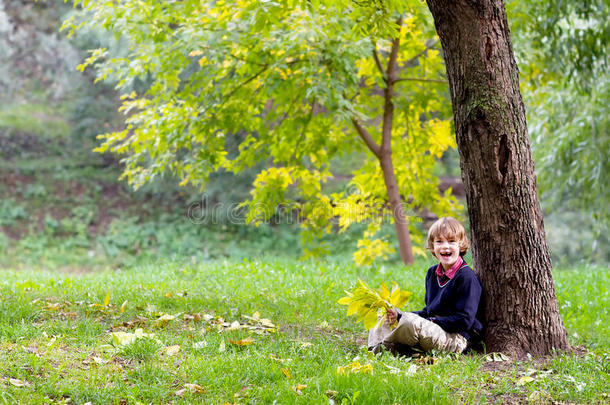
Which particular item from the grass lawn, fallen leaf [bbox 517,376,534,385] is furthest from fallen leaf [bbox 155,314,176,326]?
fallen leaf [bbox 517,376,534,385]

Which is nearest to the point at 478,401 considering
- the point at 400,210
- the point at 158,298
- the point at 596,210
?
the point at 158,298

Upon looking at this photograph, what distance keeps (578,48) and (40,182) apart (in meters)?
16.5

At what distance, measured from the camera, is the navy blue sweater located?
382 centimetres

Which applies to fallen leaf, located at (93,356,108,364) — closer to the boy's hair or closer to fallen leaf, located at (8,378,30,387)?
fallen leaf, located at (8,378,30,387)

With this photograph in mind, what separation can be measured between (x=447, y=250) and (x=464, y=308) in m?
0.42

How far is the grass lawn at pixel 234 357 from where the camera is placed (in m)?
3.12

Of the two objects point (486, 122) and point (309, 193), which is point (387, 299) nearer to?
point (486, 122)

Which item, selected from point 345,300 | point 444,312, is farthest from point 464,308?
point 345,300

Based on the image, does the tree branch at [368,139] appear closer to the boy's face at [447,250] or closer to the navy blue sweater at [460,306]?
the boy's face at [447,250]

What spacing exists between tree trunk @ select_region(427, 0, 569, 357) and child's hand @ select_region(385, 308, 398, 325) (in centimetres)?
70

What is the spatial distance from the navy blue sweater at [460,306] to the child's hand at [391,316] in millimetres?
274

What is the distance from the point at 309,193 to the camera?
8453 mm

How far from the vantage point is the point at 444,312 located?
3.98 metres

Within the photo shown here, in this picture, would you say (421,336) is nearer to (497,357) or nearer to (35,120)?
(497,357)
